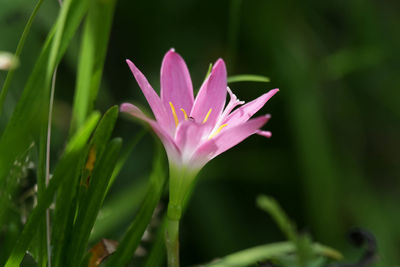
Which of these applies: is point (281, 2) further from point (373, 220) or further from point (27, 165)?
point (27, 165)

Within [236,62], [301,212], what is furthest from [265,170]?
[236,62]

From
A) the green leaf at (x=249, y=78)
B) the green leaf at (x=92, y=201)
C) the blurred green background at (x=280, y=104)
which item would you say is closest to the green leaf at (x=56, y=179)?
the green leaf at (x=92, y=201)

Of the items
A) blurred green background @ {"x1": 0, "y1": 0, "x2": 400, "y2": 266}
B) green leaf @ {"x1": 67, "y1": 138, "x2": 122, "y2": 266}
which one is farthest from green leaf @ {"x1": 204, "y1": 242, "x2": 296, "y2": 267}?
blurred green background @ {"x1": 0, "y1": 0, "x2": 400, "y2": 266}

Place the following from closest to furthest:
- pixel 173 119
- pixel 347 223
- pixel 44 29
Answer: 1. pixel 173 119
2. pixel 44 29
3. pixel 347 223

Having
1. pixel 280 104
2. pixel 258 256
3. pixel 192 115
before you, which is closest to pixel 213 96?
pixel 192 115

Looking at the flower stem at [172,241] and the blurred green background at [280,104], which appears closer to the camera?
the flower stem at [172,241]

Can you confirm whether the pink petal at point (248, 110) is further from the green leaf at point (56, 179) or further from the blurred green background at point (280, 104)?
the blurred green background at point (280, 104)
